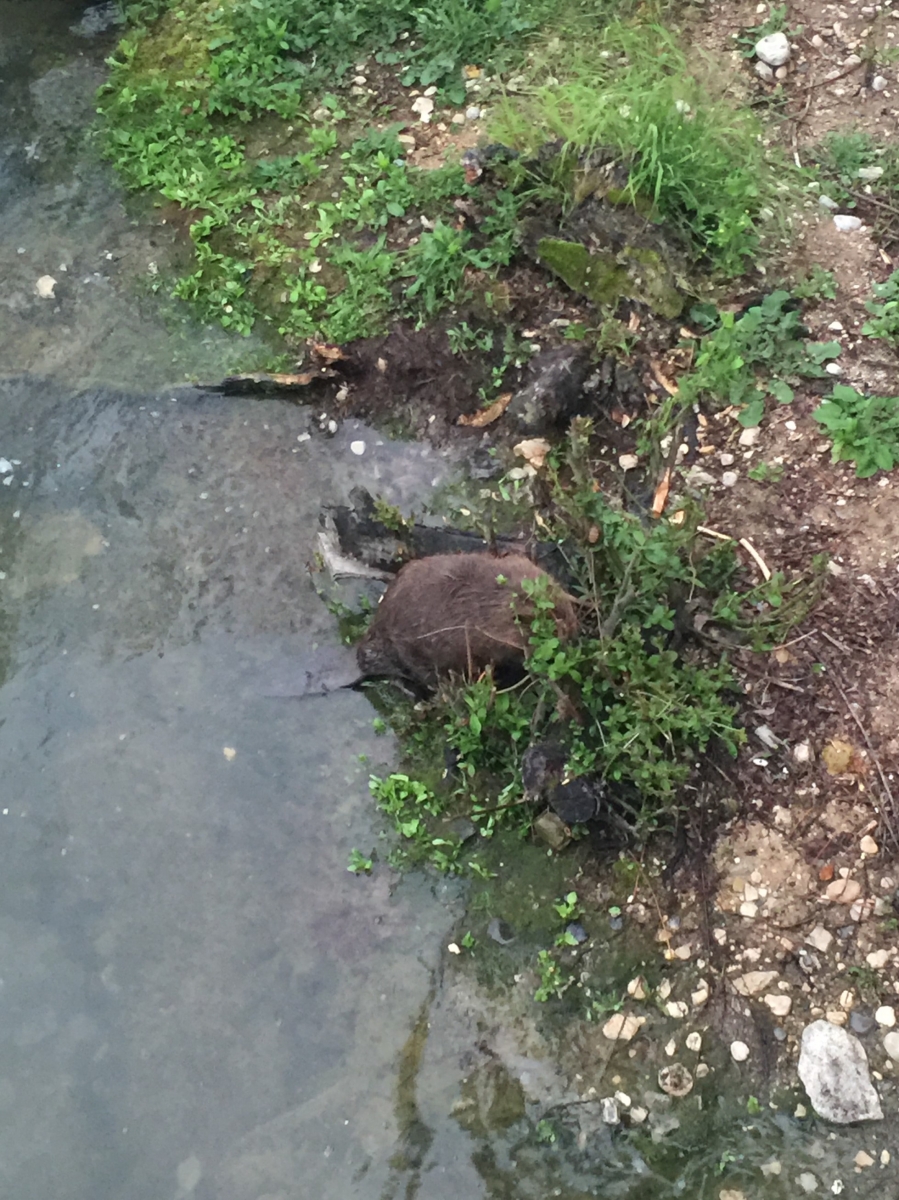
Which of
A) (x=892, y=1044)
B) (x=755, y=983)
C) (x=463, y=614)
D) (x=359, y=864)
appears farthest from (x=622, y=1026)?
(x=463, y=614)

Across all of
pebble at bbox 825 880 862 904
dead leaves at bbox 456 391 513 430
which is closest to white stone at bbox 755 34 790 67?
dead leaves at bbox 456 391 513 430

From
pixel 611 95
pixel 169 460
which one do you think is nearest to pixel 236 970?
pixel 169 460

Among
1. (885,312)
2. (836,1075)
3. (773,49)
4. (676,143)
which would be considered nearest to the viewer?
(836,1075)

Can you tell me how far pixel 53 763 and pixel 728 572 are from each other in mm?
2073

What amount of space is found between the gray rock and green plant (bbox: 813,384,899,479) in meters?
1.60

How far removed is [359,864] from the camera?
8.70 ft

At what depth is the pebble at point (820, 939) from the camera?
7.91 ft

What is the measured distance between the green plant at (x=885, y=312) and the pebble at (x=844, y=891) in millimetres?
1758

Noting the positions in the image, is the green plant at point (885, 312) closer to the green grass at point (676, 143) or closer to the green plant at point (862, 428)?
the green plant at point (862, 428)

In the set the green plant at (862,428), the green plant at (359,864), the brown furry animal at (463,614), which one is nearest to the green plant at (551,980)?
the green plant at (359,864)

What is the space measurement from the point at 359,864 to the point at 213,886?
418mm

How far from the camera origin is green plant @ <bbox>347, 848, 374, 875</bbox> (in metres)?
2.65

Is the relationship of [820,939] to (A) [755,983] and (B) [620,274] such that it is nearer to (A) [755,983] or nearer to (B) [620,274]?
(A) [755,983]

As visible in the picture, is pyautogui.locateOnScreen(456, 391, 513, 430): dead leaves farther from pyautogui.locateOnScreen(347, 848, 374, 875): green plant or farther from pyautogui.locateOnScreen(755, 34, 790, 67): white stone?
pyautogui.locateOnScreen(755, 34, 790, 67): white stone
